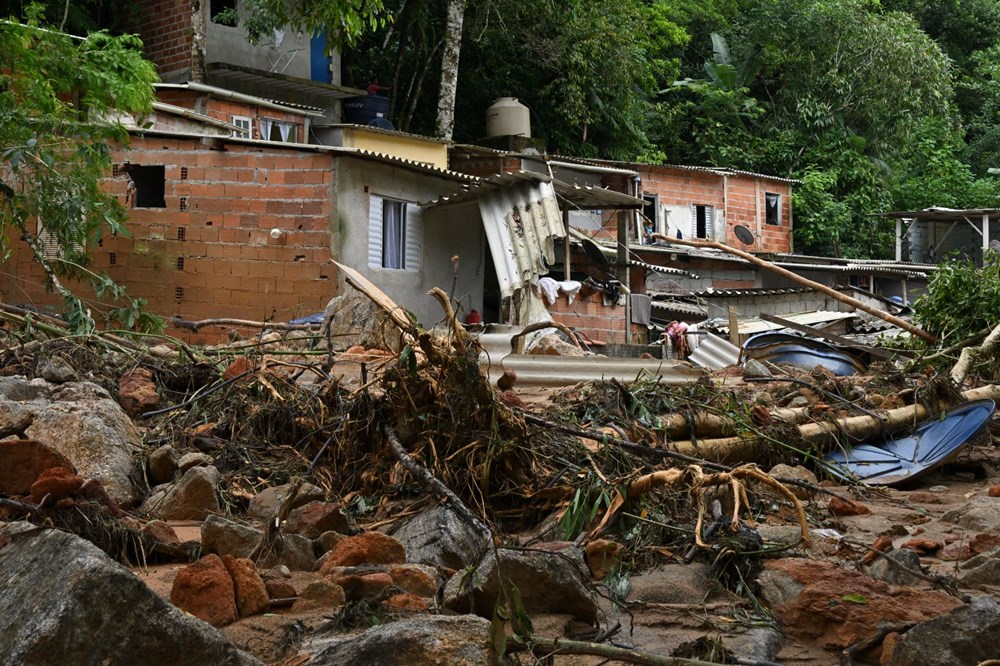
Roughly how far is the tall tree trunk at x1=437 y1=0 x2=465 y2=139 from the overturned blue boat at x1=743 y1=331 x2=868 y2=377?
1081 cm

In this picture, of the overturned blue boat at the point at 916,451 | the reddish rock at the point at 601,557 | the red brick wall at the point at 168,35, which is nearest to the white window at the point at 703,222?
the red brick wall at the point at 168,35

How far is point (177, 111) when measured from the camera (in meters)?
16.5

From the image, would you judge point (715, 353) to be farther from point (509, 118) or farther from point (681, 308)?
point (509, 118)

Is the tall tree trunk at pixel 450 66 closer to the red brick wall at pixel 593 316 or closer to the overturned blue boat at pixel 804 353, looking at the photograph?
the red brick wall at pixel 593 316

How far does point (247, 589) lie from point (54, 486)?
110cm

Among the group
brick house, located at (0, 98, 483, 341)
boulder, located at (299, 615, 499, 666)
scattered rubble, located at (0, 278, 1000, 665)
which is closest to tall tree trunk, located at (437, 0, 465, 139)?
brick house, located at (0, 98, 483, 341)

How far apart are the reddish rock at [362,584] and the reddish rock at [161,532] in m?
1.05

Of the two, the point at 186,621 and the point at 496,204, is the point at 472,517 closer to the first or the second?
the point at 186,621

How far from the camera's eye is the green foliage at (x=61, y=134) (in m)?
11.8

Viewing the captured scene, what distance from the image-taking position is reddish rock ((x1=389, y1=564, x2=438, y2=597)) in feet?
12.6

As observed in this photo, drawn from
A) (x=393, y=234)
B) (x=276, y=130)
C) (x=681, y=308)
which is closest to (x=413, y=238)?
(x=393, y=234)

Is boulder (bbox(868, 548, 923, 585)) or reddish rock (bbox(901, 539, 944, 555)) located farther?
reddish rock (bbox(901, 539, 944, 555))

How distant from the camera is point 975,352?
10359mm

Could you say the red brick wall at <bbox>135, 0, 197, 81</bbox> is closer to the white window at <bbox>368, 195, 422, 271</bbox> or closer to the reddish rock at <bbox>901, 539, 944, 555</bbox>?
the white window at <bbox>368, 195, 422, 271</bbox>
